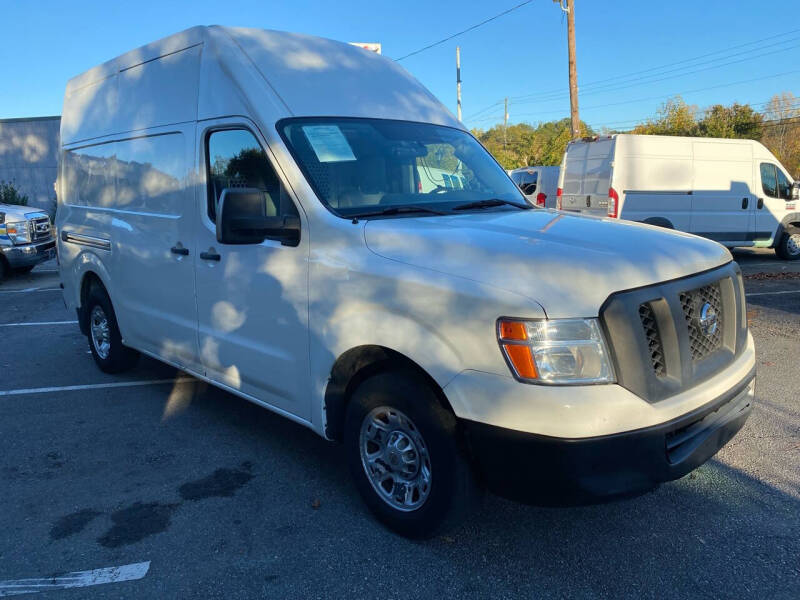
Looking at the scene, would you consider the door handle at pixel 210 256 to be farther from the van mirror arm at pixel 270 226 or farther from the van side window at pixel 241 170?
the van mirror arm at pixel 270 226

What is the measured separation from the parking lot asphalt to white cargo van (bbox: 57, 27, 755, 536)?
34 cm

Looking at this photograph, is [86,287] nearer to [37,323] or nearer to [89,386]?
[89,386]

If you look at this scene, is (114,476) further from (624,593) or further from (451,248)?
(624,593)

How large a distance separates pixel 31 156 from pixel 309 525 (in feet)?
101

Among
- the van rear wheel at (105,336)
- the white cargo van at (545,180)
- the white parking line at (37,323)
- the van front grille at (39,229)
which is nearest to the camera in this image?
the van rear wheel at (105,336)

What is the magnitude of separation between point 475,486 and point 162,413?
3.18 metres

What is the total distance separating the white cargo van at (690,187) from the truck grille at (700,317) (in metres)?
10.0

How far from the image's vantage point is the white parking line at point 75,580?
2.84m

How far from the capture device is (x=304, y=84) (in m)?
Result: 3.89

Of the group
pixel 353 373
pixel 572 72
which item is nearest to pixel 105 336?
pixel 353 373

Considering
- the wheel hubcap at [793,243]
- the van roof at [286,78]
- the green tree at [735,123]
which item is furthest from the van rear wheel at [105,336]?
the green tree at [735,123]

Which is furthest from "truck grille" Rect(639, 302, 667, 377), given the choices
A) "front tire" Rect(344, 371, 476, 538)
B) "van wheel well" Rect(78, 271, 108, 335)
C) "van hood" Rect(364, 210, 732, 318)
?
"van wheel well" Rect(78, 271, 108, 335)

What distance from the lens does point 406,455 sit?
9.96ft

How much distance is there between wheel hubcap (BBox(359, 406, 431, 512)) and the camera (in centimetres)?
297
